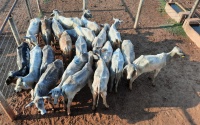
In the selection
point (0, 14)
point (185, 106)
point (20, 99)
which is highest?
point (0, 14)

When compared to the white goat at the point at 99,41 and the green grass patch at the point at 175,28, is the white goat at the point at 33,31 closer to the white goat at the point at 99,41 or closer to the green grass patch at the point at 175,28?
the white goat at the point at 99,41

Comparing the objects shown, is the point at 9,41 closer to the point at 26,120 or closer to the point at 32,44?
the point at 32,44

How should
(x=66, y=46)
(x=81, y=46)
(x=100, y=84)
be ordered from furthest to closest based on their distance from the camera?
(x=81, y=46), (x=66, y=46), (x=100, y=84)

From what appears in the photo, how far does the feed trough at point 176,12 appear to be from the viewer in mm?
10562

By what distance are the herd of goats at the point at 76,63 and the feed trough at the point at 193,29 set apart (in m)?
2.95

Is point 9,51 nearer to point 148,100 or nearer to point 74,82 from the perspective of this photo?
point 74,82

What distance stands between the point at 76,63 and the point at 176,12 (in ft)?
24.8

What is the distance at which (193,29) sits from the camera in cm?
977

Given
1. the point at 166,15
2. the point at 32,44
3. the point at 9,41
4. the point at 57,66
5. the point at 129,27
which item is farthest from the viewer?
the point at 166,15

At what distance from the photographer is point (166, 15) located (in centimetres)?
1155

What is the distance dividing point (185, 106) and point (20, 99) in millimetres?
5871

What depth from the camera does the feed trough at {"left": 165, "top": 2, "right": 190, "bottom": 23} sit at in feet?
34.7

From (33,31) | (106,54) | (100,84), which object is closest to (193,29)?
(106,54)

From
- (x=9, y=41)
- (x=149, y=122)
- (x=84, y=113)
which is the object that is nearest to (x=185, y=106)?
(x=149, y=122)
